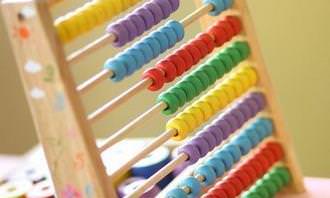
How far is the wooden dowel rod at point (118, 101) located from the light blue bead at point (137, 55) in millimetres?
28

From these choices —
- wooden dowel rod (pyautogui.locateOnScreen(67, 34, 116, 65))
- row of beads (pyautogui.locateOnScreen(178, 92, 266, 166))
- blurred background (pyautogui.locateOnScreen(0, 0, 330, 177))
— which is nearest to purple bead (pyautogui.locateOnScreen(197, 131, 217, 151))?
row of beads (pyautogui.locateOnScreen(178, 92, 266, 166))

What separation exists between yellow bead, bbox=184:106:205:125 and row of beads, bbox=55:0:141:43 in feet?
0.58

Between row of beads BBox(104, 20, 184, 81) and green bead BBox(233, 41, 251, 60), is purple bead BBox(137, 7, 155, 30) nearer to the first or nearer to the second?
row of beads BBox(104, 20, 184, 81)

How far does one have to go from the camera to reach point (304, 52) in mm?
1425

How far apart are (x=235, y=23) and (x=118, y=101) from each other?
0.25 meters

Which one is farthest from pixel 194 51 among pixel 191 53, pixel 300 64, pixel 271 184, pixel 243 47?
pixel 300 64

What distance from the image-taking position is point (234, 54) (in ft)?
3.31

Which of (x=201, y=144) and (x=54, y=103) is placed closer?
(x=54, y=103)

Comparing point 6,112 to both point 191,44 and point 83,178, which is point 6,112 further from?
point 83,178

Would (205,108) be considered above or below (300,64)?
below

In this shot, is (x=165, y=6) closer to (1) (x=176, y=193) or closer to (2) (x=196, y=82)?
(2) (x=196, y=82)

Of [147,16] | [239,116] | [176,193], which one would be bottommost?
[176,193]

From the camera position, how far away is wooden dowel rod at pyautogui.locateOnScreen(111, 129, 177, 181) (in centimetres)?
83

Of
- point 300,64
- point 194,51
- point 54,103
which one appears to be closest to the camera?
→ point 54,103
